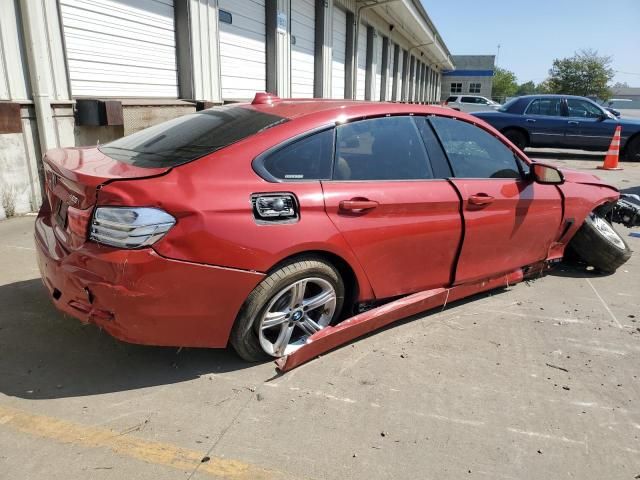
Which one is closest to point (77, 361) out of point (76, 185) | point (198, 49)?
point (76, 185)

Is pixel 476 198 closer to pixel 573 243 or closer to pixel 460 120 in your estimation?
pixel 460 120

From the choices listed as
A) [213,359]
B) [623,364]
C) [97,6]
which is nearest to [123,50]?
[97,6]

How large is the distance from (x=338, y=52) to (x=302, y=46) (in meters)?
3.12

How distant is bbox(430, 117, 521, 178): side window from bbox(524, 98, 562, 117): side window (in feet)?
35.1

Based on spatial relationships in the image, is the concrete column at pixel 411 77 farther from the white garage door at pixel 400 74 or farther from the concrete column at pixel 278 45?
the concrete column at pixel 278 45

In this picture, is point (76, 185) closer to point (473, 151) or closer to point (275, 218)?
point (275, 218)

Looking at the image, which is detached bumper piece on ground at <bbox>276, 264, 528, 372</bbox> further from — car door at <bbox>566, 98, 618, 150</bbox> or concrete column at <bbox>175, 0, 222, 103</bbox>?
car door at <bbox>566, 98, 618, 150</bbox>

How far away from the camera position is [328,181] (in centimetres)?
292

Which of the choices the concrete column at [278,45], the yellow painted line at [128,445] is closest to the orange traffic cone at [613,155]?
the concrete column at [278,45]

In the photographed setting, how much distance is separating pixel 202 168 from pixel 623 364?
291 centimetres

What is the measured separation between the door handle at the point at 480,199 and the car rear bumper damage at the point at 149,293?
5.70 feet

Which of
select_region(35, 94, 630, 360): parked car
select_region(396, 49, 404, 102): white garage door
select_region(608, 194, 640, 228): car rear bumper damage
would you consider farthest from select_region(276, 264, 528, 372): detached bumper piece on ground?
select_region(396, 49, 404, 102): white garage door

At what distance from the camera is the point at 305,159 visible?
2.88 metres

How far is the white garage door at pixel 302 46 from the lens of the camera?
1252 centimetres
